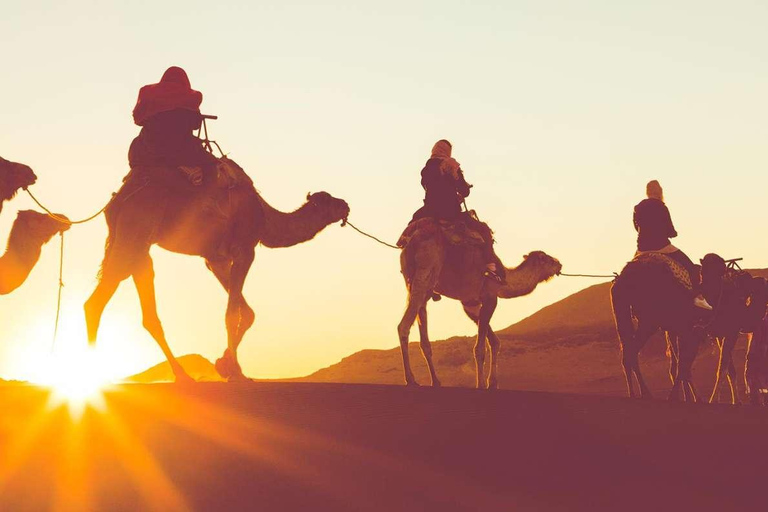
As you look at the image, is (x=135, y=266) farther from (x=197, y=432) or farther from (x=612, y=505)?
(x=612, y=505)

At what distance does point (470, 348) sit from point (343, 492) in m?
43.0

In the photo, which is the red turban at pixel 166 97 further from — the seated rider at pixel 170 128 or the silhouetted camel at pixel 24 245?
the silhouetted camel at pixel 24 245

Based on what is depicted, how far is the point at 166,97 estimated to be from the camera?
40.1 ft

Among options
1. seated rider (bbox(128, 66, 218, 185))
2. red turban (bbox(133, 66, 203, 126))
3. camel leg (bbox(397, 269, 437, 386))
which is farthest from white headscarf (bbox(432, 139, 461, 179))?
red turban (bbox(133, 66, 203, 126))

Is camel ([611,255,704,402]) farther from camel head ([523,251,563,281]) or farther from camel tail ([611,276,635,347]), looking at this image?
camel head ([523,251,563,281])

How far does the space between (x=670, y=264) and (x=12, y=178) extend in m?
8.49

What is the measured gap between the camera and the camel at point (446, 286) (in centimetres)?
1507

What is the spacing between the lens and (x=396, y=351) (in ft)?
184

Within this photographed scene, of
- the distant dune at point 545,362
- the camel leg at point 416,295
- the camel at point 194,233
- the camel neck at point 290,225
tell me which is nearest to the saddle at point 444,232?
the camel leg at point 416,295

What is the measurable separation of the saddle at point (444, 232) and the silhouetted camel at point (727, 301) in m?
3.25

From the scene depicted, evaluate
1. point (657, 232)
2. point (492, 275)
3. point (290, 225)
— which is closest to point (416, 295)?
point (492, 275)

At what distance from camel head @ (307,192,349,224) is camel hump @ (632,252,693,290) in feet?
13.4

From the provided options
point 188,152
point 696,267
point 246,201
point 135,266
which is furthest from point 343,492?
point 696,267

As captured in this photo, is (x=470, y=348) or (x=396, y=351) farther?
(x=396, y=351)
